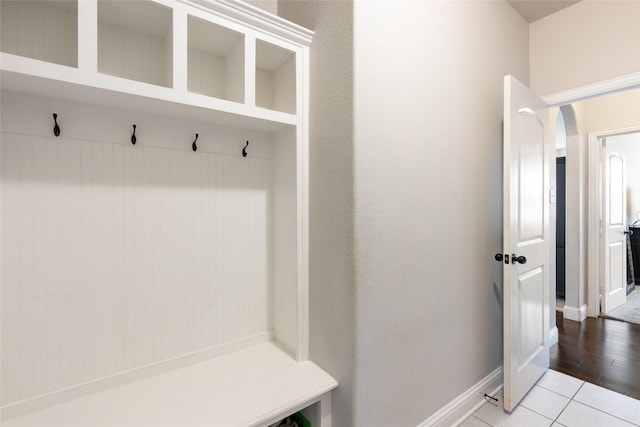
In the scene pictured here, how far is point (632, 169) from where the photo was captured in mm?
4848

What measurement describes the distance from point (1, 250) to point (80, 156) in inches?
16.9

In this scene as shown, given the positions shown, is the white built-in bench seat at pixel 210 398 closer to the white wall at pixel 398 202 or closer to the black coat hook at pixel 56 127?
the white wall at pixel 398 202

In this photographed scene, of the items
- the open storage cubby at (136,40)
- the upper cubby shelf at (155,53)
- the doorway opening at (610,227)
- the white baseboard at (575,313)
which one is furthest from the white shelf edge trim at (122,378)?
the doorway opening at (610,227)

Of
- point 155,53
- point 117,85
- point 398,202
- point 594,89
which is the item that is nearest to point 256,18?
point 155,53

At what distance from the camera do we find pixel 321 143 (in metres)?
1.44

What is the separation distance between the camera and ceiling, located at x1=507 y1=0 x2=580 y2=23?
203cm

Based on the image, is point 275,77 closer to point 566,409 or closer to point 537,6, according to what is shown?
point 537,6

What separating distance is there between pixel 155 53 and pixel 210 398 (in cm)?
152

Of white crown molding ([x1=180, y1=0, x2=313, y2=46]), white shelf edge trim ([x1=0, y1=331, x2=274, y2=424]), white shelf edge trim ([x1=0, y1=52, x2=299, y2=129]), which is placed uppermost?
white crown molding ([x1=180, y1=0, x2=313, y2=46])

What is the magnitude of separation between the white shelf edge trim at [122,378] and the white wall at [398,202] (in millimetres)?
460

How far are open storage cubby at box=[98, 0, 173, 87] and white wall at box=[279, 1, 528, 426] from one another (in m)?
0.68

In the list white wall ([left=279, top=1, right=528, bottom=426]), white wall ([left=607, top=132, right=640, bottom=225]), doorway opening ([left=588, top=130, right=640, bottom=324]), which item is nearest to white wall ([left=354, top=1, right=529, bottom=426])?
white wall ([left=279, top=1, right=528, bottom=426])

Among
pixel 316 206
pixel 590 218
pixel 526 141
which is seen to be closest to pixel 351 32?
pixel 316 206

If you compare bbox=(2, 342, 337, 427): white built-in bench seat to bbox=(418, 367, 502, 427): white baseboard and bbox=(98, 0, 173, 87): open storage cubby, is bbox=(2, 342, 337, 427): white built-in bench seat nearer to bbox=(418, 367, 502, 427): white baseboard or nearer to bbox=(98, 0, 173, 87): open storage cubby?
bbox=(418, 367, 502, 427): white baseboard
